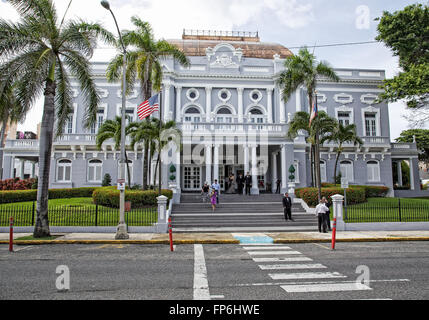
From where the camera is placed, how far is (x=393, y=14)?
23422 mm

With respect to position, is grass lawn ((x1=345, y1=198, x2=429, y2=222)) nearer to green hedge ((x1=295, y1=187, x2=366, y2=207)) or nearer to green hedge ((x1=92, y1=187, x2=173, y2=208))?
green hedge ((x1=295, y1=187, x2=366, y2=207))

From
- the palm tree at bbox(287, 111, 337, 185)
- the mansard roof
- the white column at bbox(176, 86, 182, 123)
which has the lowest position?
the palm tree at bbox(287, 111, 337, 185)

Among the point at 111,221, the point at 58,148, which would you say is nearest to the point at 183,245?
the point at 111,221

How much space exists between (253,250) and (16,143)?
25.8 m

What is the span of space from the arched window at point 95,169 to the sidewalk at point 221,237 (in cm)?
1413

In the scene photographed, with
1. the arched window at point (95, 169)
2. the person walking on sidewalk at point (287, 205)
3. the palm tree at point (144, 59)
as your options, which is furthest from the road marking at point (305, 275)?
the arched window at point (95, 169)

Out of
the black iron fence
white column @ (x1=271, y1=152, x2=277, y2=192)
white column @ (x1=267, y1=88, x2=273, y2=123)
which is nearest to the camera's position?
the black iron fence

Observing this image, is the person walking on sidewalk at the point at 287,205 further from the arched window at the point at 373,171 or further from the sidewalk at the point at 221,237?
the arched window at the point at 373,171

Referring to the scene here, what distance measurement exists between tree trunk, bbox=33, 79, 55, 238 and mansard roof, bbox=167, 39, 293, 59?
21.4 metres

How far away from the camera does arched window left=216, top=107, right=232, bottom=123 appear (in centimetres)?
2948

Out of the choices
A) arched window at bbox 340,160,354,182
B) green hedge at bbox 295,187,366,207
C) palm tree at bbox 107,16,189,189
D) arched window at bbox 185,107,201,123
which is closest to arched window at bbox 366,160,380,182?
arched window at bbox 340,160,354,182

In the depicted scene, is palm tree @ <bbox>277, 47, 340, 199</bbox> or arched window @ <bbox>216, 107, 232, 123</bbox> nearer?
palm tree @ <bbox>277, 47, 340, 199</bbox>

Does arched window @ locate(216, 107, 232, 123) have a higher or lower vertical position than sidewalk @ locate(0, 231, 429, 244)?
higher
